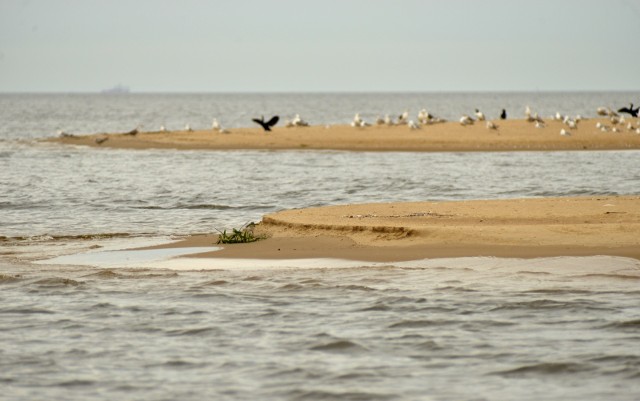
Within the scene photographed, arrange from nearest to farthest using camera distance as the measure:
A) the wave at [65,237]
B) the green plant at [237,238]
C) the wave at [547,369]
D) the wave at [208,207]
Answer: the wave at [547,369]
the green plant at [237,238]
the wave at [65,237]
the wave at [208,207]

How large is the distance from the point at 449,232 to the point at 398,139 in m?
33.0

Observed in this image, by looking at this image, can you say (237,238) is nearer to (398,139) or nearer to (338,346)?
(338,346)

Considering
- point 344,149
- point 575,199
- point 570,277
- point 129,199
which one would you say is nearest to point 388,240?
point 570,277

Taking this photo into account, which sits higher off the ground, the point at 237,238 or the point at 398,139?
the point at 398,139

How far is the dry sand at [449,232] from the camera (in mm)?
15469

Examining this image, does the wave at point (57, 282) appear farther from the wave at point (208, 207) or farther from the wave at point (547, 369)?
the wave at point (208, 207)

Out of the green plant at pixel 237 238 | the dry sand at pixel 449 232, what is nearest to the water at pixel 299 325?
the dry sand at pixel 449 232

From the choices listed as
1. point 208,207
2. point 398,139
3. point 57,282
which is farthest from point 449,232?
point 398,139

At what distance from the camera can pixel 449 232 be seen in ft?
53.9

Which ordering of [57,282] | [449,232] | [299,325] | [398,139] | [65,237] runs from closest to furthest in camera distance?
[299,325]
[57,282]
[449,232]
[65,237]
[398,139]

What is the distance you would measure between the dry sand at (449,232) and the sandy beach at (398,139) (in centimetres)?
2747

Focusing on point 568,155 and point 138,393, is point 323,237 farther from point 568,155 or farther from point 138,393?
point 568,155

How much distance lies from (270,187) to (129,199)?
15.0ft

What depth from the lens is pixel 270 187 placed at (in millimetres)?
30766
